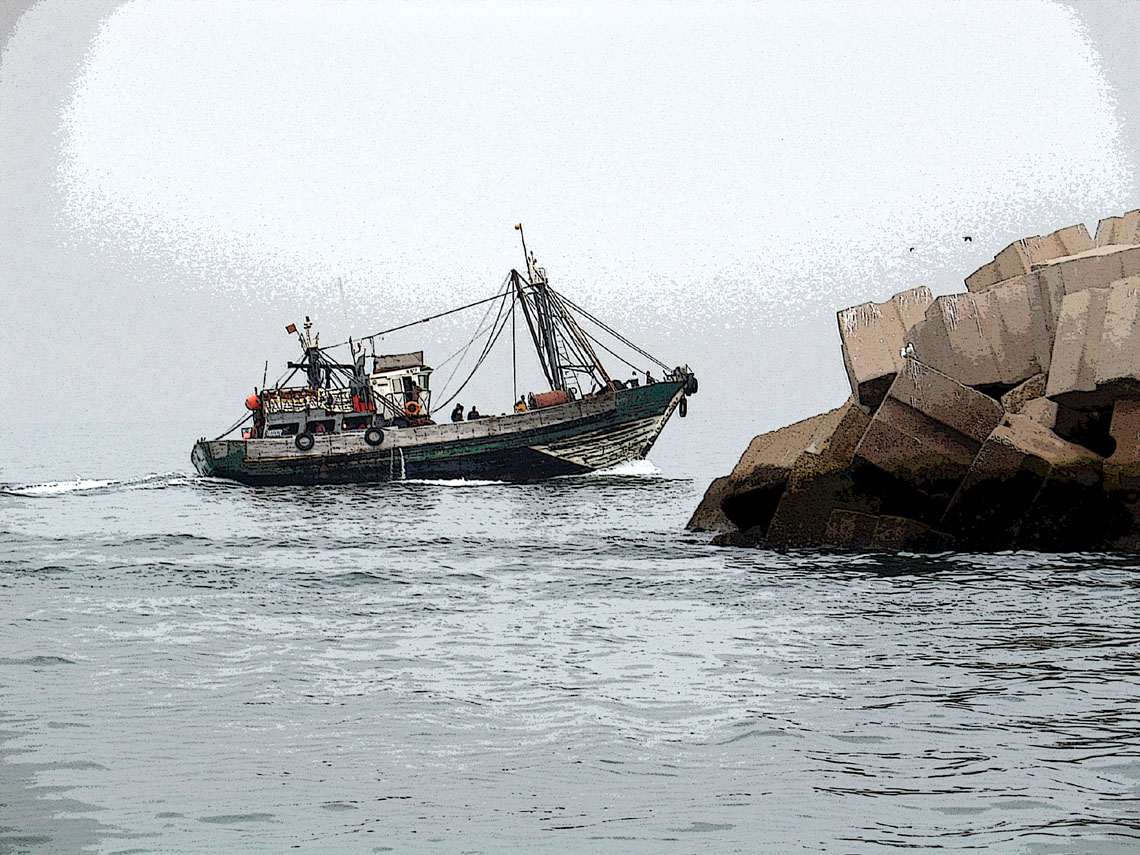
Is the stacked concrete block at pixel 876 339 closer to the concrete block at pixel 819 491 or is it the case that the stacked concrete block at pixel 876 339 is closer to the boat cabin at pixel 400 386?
the concrete block at pixel 819 491

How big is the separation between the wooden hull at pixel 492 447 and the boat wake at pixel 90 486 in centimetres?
606

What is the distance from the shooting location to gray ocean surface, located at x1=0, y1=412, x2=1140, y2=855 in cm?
906

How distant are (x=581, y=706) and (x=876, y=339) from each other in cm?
1378

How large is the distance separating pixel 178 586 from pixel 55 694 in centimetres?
961

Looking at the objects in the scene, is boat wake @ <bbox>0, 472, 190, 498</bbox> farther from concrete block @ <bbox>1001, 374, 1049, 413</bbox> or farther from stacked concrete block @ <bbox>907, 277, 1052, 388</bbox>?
concrete block @ <bbox>1001, 374, 1049, 413</bbox>

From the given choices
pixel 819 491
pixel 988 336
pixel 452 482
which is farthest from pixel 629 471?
pixel 988 336

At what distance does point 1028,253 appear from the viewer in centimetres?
2725

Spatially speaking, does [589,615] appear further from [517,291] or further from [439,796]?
[517,291]

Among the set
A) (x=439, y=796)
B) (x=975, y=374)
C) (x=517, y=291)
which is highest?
(x=517, y=291)

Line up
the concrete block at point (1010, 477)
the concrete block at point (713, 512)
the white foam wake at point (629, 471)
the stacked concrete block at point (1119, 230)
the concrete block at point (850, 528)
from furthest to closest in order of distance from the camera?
the white foam wake at point (629, 471) < the concrete block at point (713, 512) < the stacked concrete block at point (1119, 230) < the concrete block at point (850, 528) < the concrete block at point (1010, 477)

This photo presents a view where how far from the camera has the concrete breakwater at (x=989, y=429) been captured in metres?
20.0

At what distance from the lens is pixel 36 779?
10.2 m

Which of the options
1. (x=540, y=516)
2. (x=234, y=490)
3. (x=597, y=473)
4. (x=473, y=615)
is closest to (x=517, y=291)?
(x=597, y=473)

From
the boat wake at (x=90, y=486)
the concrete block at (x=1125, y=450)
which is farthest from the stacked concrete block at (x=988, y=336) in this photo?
the boat wake at (x=90, y=486)
